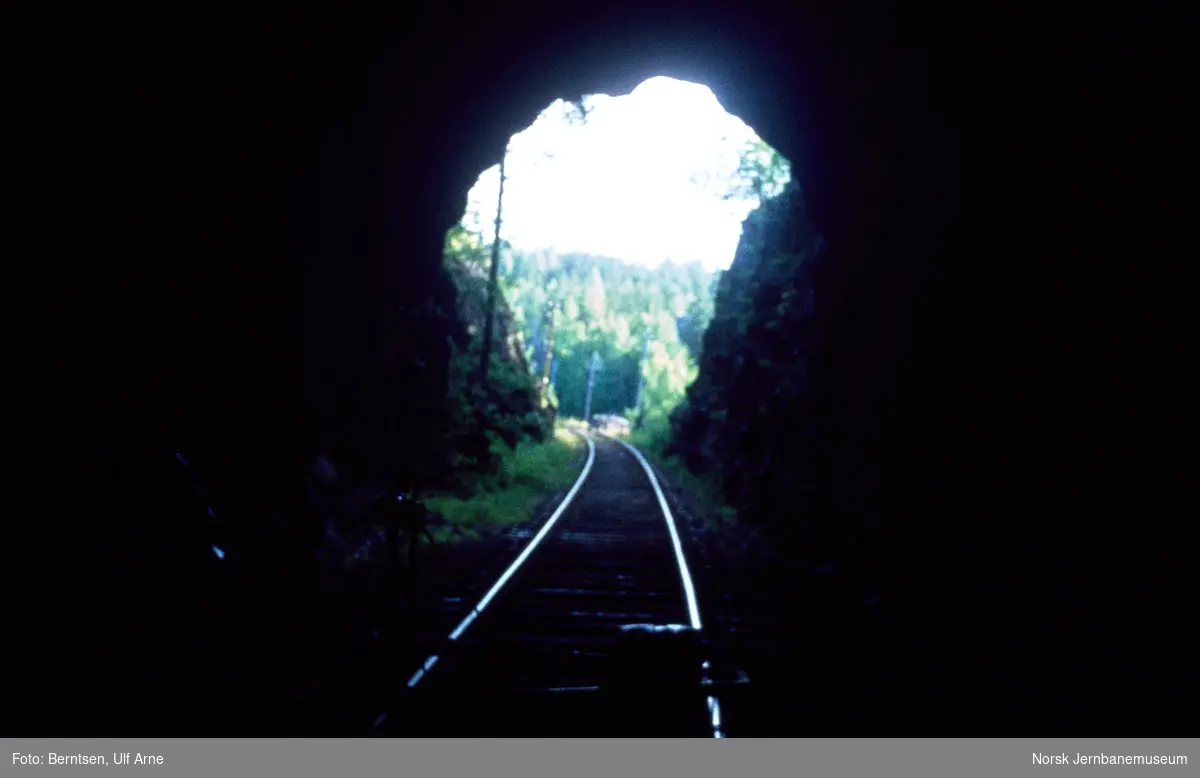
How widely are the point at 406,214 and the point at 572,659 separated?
310 inches

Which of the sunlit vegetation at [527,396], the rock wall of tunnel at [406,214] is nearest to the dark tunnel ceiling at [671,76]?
the rock wall of tunnel at [406,214]

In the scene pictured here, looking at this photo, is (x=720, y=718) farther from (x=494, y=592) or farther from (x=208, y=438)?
(x=208, y=438)

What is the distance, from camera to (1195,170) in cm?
448

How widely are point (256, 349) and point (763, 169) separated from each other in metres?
16.2

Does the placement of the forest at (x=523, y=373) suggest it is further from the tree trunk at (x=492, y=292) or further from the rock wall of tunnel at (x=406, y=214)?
the rock wall of tunnel at (x=406, y=214)

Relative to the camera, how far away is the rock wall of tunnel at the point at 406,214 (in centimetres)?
501

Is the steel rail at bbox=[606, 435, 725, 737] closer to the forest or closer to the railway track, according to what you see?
the railway track

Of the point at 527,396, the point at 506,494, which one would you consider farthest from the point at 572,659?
the point at 527,396

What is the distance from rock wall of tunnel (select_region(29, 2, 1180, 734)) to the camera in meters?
5.01
